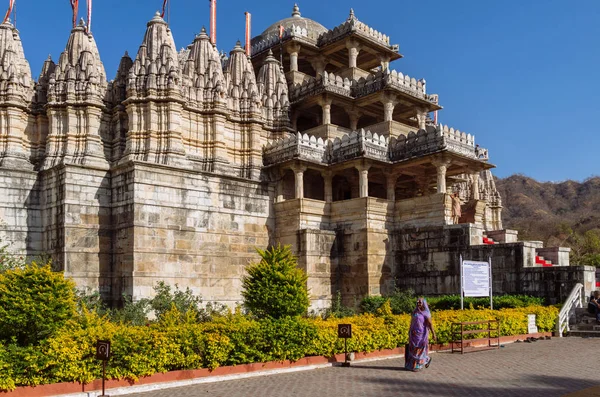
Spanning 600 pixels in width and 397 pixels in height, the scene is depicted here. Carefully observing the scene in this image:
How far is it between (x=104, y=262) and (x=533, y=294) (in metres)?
17.2

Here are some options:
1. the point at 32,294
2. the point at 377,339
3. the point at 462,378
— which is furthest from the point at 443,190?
the point at 32,294

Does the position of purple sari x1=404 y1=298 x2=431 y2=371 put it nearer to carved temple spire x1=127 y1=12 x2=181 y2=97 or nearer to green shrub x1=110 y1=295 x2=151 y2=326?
green shrub x1=110 y1=295 x2=151 y2=326

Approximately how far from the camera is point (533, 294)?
23891mm

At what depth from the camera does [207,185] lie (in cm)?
2673

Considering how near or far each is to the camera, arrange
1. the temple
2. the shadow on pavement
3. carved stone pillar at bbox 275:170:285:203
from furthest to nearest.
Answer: carved stone pillar at bbox 275:170:285:203 < the temple < the shadow on pavement

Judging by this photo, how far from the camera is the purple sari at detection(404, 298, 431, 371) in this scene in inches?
578

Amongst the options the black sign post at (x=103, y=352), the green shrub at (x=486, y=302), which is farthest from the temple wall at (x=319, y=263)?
the black sign post at (x=103, y=352)

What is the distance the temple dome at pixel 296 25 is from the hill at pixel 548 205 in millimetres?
43652

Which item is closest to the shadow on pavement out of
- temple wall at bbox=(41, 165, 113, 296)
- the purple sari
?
the purple sari

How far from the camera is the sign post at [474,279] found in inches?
772

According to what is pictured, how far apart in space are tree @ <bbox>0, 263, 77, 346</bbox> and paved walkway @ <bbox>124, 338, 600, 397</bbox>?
2493 mm

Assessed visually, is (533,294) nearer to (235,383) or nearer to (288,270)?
(288,270)

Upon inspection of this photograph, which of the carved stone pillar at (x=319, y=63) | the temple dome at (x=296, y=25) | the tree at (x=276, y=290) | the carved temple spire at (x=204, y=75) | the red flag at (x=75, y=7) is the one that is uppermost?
the temple dome at (x=296, y=25)

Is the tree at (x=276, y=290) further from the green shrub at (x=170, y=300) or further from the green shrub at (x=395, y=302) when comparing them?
the green shrub at (x=395, y=302)
